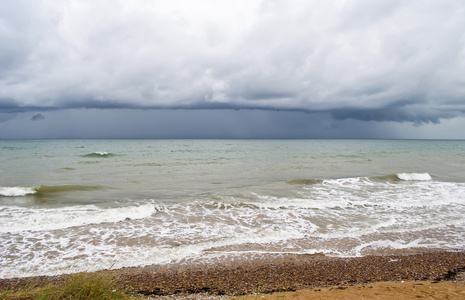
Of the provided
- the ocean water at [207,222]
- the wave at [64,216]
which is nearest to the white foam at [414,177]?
the ocean water at [207,222]

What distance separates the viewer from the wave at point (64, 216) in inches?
402

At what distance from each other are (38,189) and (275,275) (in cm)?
1708

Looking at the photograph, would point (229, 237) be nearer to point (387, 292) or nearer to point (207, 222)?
point (207, 222)

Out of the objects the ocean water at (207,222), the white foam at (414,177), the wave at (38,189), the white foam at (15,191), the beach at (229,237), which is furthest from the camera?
the white foam at (414,177)

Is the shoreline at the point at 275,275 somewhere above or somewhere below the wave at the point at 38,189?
above

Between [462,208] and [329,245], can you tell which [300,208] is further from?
[462,208]

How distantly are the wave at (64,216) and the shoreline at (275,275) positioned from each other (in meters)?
4.40

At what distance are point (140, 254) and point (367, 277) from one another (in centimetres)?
592

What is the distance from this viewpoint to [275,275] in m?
6.34

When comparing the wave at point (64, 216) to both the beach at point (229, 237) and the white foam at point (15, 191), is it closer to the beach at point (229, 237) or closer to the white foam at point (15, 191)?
the beach at point (229, 237)

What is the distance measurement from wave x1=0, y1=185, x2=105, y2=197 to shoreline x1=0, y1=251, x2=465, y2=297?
12.2 metres

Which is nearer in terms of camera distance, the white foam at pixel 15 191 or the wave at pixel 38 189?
the white foam at pixel 15 191

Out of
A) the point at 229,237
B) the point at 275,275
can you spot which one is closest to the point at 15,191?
the point at 229,237

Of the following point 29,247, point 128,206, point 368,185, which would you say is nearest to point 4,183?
point 128,206
